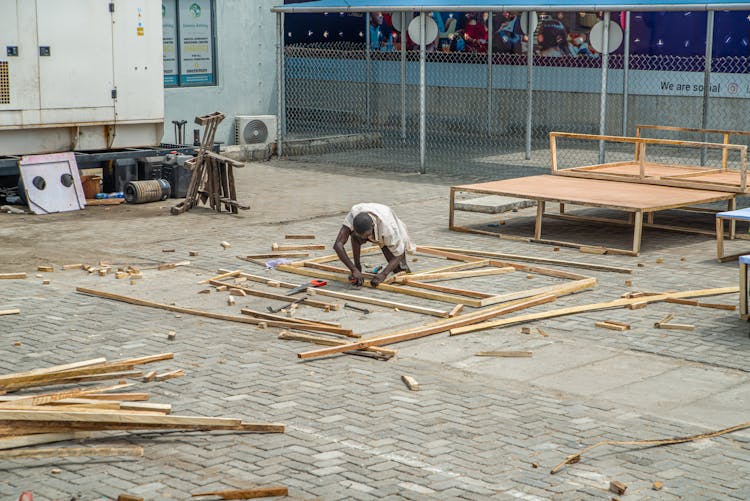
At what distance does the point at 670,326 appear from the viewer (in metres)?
10.7

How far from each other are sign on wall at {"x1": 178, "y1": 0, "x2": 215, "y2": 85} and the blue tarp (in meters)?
1.47

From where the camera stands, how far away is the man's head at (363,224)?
11836mm

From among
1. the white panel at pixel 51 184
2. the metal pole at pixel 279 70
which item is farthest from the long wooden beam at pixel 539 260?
the metal pole at pixel 279 70

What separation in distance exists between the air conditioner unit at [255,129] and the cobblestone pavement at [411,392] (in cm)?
939

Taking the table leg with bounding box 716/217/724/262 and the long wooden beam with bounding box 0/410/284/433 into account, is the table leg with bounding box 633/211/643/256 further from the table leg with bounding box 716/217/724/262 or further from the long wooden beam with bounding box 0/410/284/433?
the long wooden beam with bounding box 0/410/284/433

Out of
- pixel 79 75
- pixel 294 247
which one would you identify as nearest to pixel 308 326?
pixel 294 247

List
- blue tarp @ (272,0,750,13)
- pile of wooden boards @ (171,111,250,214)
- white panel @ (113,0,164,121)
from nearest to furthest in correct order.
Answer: pile of wooden boards @ (171,111,250,214)
white panel @ (113,0,164,121)
blue tarp @ (272,0,750,13)

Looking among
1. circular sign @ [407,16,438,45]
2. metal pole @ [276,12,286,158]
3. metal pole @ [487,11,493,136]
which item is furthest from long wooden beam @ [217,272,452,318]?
Result: metal pole @ [487,11,493,136]

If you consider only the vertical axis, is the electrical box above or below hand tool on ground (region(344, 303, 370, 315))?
above

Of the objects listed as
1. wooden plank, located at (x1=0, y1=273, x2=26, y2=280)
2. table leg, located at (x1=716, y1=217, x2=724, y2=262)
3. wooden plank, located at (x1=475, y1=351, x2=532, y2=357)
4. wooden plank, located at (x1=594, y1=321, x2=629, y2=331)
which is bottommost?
wooden plank, located at (x1=475, y1=351, x2=532, y2=357)

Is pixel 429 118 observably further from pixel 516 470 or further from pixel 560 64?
pixel 516 470

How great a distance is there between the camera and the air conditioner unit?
2394 centimetres

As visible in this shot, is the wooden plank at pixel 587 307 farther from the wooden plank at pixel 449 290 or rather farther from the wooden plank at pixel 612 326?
the wooden plank at pixel 449 290

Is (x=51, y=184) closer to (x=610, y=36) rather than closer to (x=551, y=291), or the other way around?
(x=551, y=291)
